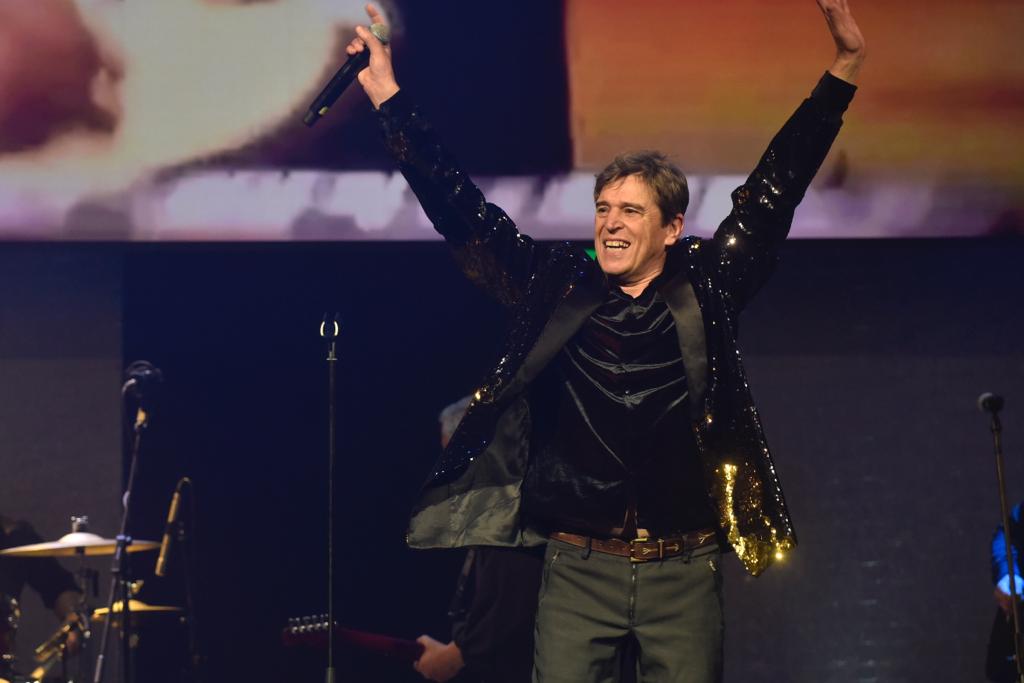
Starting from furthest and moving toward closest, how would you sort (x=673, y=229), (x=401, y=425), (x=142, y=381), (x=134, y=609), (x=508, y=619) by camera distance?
(x=401, y=425)
(x=142, y=381)
(x=134, y=609)
(x=508, y=619)
(x=673, y=229)

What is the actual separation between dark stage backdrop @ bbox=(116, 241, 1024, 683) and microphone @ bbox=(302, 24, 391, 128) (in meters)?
2.29

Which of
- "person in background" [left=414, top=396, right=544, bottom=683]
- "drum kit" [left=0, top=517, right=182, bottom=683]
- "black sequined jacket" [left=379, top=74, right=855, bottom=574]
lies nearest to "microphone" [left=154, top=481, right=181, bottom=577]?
"drum kit" [left=0, top=517, right=182, bottom=683]

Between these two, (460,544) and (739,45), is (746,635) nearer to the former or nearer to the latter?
(739,45)

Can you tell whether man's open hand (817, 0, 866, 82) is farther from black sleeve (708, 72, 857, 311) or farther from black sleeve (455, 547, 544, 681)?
black sleeve (455, 547, 544, 681)

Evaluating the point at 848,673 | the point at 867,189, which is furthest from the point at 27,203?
the point at 848,673

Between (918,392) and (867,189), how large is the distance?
1.09 meters

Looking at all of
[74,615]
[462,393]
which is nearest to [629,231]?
[462,393]

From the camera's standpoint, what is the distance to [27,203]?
4824 mm

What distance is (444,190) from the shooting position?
9.64 ft

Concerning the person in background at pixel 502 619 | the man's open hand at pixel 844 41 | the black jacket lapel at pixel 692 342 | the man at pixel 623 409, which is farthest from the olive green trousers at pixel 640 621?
the person in background at pixel 502 619

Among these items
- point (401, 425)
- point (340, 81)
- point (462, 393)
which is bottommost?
point (401, 425)

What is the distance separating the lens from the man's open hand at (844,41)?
9.44 feet

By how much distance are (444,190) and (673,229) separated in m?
0.55

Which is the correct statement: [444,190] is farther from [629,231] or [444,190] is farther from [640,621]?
[640,621]
